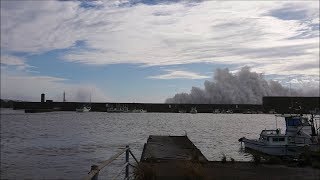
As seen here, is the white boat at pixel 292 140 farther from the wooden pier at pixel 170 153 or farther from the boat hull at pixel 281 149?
the wooden pier at pixel 170 153

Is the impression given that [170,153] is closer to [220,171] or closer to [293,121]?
[220,171]

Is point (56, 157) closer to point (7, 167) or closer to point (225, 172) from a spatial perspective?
point (7, 167)

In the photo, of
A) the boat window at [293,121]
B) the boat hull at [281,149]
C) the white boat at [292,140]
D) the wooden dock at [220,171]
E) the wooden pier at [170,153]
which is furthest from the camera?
the boat window at [293,121]

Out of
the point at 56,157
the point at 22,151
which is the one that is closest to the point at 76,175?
the point at 56,157

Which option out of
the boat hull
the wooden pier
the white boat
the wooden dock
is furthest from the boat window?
the wooden dock

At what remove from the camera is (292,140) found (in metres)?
43.7

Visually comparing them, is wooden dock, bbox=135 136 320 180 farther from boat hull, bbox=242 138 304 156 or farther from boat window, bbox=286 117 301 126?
boat window, bbox=286 117 301 126

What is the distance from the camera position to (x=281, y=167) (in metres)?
24.8

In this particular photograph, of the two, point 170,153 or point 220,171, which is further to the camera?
point 170,153

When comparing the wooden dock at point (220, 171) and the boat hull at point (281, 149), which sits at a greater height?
the wooden dock at point (220, 171)

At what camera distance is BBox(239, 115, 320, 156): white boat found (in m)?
40.7

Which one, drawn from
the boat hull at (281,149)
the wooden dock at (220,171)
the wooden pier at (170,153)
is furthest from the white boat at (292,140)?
the wooden dock at (220,171)

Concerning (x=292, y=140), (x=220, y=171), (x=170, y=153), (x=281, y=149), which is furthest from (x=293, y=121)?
(x=220, y=171)

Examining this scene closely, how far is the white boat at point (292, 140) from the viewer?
40659 mm
